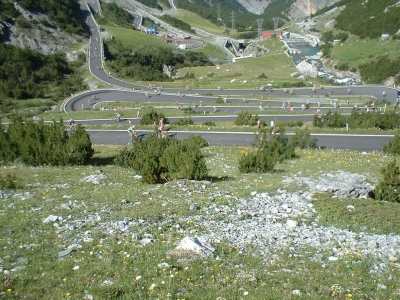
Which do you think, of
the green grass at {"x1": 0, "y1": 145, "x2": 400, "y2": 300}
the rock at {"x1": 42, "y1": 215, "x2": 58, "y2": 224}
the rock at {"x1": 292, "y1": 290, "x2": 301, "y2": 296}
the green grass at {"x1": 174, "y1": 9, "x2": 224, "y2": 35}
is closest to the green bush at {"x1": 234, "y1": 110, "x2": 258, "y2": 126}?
the green grass at {"x1": 0, "y1": 145, "x2": 400, "y2": 300}

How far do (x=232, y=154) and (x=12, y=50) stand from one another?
66432 mm

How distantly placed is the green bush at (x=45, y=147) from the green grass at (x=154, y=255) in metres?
4.34

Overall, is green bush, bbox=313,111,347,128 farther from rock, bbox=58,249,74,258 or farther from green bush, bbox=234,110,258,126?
rock, bbox=58,249,74,258

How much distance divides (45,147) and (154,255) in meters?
12.1

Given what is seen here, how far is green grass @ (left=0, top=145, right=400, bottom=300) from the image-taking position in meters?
6.34

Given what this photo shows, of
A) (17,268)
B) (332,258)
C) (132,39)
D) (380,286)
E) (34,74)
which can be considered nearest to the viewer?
(380,286)

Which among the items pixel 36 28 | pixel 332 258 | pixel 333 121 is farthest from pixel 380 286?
pixel 36 28

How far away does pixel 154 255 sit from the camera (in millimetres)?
7594

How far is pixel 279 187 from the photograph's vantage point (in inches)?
489

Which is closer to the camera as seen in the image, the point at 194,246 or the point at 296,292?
the point at 296,292

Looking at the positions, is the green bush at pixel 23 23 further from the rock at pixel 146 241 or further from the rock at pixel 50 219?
the rock at pixel 146 241

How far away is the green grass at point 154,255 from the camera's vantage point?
20.8ft

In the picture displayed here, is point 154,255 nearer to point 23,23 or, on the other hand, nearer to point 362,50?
point 23,23

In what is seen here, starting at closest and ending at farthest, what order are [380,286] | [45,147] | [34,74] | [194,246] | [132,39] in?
[380,286], [194,246], [45,147], [34,74], [132,39]
